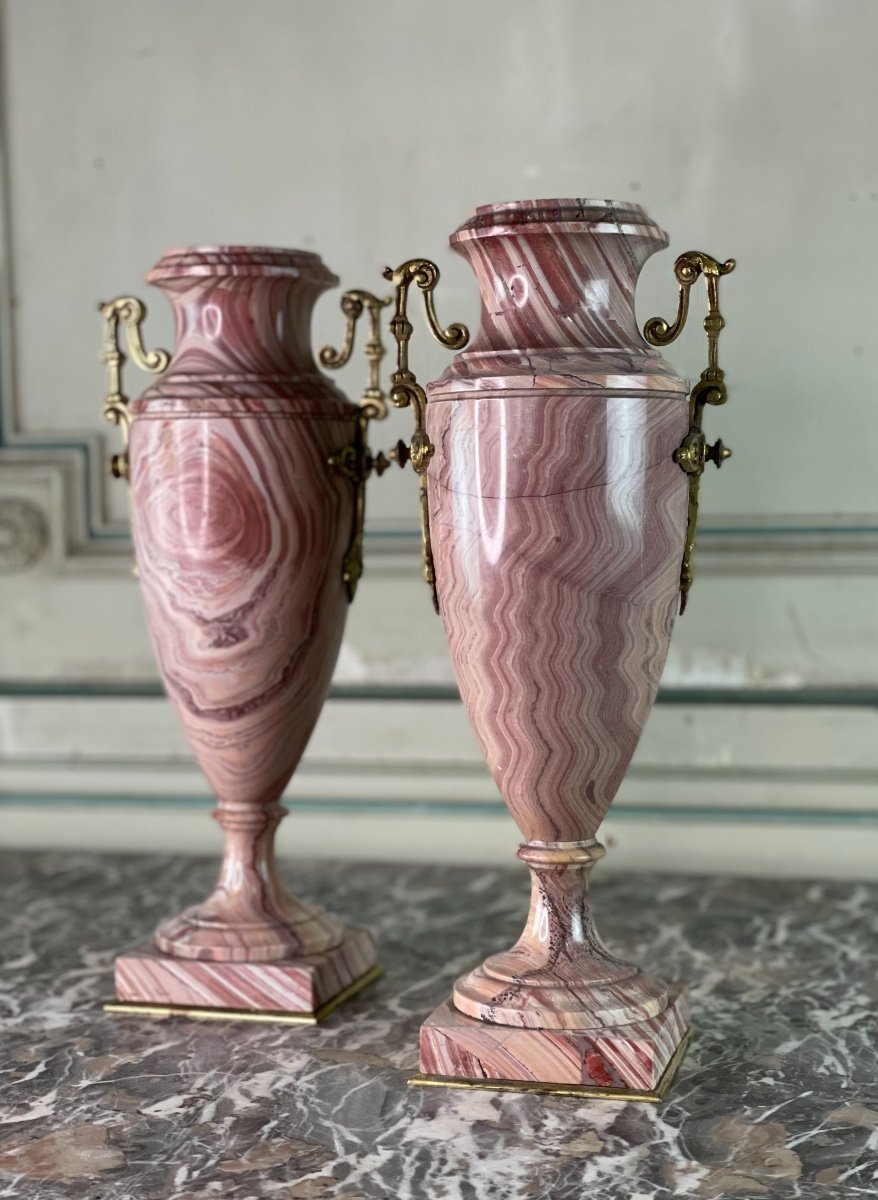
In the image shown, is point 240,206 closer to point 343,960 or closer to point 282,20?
point 282,20

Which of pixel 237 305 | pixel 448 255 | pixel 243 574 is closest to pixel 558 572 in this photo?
pixel 243 574

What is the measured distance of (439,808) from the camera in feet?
6.01

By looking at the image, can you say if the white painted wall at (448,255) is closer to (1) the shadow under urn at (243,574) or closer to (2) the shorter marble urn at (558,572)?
(1) the shadow under urn at (243,574)

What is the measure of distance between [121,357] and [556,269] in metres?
0.46

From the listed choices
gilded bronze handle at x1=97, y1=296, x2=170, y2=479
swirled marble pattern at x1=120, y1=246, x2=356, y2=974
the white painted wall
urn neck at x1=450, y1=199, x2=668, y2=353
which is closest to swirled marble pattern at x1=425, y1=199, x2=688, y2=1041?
urn neck at x1=450, y1=199, x2=668, y2=353

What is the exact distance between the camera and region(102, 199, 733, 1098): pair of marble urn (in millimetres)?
1060

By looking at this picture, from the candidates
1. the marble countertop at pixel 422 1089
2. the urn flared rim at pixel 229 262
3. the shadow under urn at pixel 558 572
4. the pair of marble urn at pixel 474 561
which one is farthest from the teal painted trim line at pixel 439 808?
the urn flared rim at pixel 229 262

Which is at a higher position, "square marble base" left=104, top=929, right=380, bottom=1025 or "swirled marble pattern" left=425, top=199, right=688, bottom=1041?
"swirled marble pattern" left=425, top=199, right=688, bottom=1041

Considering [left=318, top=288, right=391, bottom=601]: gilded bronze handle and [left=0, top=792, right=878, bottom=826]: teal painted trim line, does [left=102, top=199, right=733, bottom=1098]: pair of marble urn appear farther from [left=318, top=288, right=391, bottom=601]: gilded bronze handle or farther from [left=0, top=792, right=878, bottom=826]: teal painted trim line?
[left=0, top=792, right=878, bottom=826]: teal painted trim line

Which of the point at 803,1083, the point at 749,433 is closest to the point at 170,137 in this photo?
the point at 749,433

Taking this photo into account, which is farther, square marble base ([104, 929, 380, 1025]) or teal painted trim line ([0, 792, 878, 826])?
teal painted trim line ([0, 792, 878, 826])

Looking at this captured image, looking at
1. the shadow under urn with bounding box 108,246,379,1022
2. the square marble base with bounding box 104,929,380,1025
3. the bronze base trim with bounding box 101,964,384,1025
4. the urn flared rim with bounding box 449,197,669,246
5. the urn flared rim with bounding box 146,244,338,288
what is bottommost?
the bronze base trim with bounding box 101,964,384,1025

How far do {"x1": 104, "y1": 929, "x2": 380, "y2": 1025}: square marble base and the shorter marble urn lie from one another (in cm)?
17

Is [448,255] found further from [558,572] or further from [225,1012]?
[225,1012]
